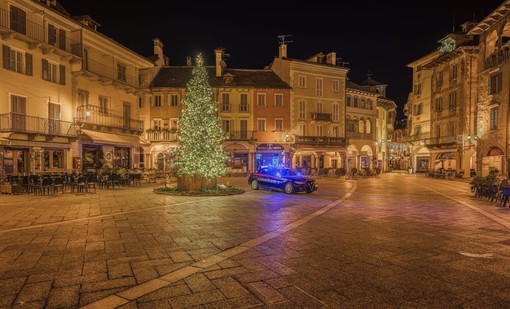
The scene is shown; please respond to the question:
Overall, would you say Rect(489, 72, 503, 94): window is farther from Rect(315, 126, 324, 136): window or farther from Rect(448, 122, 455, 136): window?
Rect(315, 126, 324, 136): window

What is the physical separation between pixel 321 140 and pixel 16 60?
106 ft

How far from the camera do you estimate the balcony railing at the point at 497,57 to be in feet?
92.8

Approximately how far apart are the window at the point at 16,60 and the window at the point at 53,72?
1.20 m

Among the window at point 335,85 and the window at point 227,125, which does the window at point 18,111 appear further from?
the window at point 335,85

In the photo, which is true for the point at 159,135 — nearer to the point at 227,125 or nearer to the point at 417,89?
the point at 227,125

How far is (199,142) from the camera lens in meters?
18.2

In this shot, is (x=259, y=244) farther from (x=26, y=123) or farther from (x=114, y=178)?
(x=26, y=123)

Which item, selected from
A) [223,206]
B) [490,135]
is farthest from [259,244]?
[490,135]

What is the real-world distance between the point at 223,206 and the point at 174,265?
7.24 metres

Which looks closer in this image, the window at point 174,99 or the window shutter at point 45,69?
the window shutter at point 45,69

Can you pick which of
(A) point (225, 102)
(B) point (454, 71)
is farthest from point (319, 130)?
(B) point (454, 71)

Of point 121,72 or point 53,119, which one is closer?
point 53,119

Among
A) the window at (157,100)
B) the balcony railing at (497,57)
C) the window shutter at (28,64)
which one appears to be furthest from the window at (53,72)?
the balcony railing at (497,57)

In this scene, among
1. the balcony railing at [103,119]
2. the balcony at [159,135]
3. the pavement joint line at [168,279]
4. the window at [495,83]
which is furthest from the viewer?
the balcony at [159,135]
